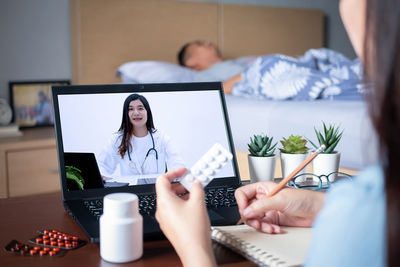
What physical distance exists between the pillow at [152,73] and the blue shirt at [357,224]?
233cm

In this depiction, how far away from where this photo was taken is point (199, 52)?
3119 mm

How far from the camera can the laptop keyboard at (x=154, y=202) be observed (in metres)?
0.81

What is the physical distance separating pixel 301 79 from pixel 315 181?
1.30 meters

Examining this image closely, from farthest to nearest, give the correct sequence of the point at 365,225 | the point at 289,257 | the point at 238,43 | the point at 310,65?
the point at 238,43 → the point at 310,65 → the point at 289,257 → the point at 365,225

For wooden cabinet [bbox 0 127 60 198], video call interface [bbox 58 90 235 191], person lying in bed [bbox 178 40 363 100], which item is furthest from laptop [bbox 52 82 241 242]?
wooden cabinet [bbox 0 127 60 198]

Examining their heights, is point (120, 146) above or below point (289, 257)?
above

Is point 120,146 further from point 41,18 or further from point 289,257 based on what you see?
point 41,18

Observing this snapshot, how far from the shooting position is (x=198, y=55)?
311 cm

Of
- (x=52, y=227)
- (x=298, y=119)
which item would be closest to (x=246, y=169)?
(x=52, y=227)

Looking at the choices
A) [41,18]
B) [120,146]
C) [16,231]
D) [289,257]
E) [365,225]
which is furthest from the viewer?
[41,18]

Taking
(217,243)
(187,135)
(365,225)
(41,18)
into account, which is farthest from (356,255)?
(41,18)

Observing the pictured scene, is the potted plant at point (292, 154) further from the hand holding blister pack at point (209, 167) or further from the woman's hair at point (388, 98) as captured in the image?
the woman's hair at point (388, 98)

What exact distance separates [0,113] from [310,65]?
1629 millimetres

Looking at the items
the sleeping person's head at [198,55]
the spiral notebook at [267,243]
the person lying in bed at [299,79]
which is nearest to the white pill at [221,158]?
the spiral notebook at [267,243]
